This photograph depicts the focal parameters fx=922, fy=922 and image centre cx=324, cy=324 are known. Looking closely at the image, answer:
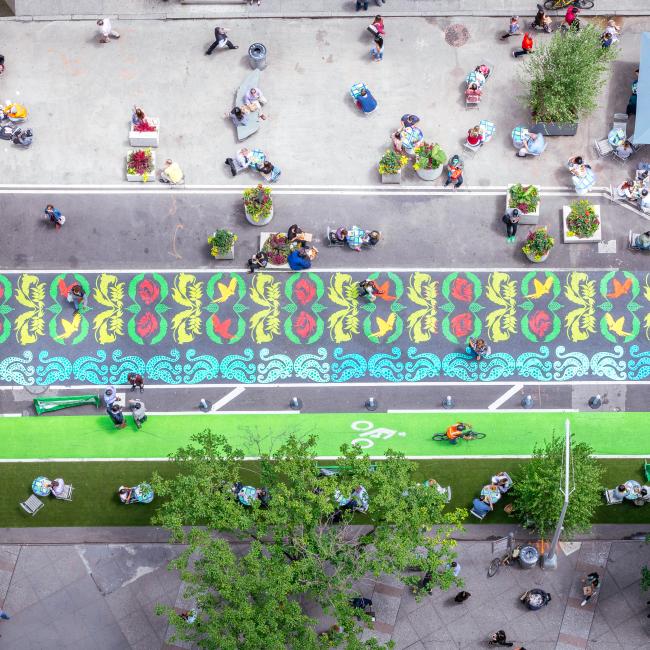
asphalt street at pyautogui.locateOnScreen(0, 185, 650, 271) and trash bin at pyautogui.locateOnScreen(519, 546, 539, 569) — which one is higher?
asphalt street at pyautogui.locateOnScreen(0, 185, 650, 271)

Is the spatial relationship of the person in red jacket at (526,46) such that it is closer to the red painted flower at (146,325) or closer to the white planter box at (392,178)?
the white planter box at (392,178)

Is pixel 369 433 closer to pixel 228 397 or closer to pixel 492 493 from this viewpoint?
pixel 492 493

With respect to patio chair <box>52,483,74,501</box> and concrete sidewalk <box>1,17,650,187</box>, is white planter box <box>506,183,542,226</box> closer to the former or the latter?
concrete sidewalk <box>1,17,650,187</box>

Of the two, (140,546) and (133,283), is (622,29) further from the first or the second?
(140,546)

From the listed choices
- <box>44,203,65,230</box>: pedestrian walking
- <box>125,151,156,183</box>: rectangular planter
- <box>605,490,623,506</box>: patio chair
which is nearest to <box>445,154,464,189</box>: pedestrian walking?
<box>125,151,156,183</box>: rectangular planter

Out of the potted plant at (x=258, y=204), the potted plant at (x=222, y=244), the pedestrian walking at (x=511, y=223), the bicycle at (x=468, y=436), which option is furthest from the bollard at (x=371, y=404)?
the pedestrian walking at (x=511, y=223)

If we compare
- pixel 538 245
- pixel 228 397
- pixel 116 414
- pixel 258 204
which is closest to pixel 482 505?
pixel 538 245
